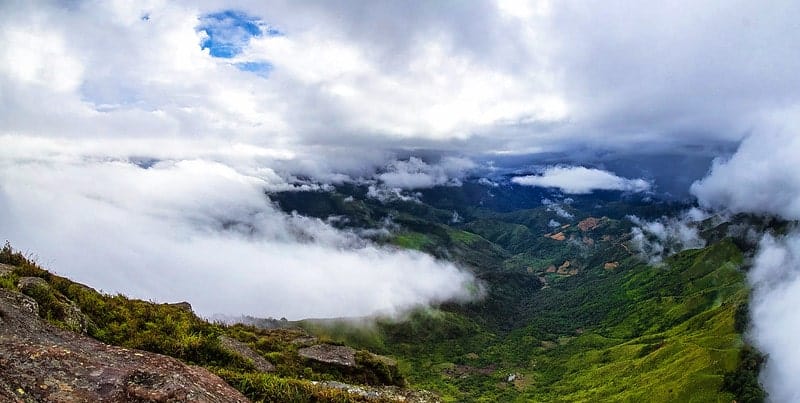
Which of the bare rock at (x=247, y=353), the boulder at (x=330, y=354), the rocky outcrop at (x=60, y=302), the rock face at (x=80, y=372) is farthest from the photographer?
the boulder at (x=330, y=354)

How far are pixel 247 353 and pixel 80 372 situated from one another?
14.9 metres

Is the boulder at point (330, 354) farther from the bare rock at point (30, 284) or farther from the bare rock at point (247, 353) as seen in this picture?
the bare rock at point (30, 284)

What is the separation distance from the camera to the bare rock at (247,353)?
30688 millimetres

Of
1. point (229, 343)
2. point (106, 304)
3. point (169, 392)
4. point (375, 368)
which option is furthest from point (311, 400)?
point (106, 304)

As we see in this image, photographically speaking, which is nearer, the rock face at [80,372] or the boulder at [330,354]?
the rock face at [80,372]

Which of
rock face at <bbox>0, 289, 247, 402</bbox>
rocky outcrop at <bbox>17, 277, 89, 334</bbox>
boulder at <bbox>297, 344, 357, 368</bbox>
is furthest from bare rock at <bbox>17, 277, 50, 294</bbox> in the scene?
boulder at <bbox>297, 344, 357, 368</bbox>

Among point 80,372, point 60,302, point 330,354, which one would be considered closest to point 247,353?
point 330,354

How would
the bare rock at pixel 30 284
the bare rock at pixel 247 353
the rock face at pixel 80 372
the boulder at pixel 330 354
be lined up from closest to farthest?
the rock face at pixel 80 372
the bare rock at pixel 30 284
the bare rock at pixel 247 353
the boulder at pixel 330 354

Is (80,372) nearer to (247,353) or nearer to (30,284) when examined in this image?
(30,284)

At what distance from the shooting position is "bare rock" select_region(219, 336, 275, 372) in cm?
3069

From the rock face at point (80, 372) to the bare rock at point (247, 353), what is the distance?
946 centimetres

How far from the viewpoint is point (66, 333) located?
22234 millimetres

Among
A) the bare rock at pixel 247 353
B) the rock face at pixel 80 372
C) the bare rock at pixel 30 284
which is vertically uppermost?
the bare rock at pixel 30 284

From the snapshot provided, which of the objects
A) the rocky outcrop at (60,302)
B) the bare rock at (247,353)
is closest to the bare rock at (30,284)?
the rocky outcrop at (60,302)
